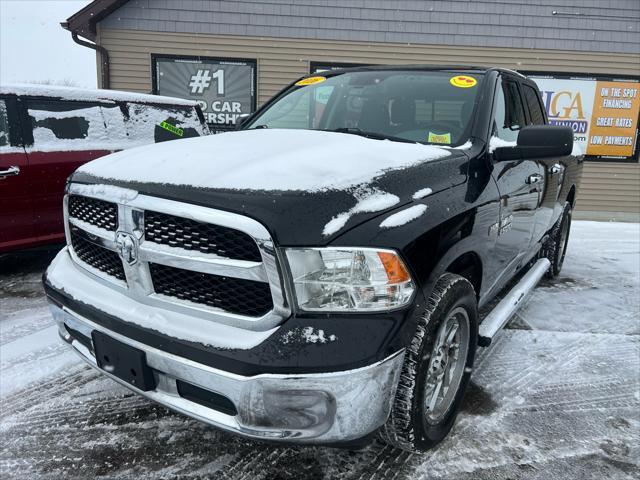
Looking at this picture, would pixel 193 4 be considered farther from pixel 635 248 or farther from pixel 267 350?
pixel 267 350

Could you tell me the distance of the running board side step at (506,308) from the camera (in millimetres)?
2540

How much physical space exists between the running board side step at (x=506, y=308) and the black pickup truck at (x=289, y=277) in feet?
0.22

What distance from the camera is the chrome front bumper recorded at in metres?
1.58

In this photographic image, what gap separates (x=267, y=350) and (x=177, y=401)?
1.59ft

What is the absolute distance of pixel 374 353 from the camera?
1.59 metres

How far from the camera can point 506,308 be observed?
2.98 m

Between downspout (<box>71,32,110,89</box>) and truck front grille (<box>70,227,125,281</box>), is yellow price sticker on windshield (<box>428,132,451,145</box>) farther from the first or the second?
downspout (<box>71,32,110,89</box>)

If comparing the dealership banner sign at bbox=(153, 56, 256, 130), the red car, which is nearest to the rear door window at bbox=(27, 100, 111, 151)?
the red car

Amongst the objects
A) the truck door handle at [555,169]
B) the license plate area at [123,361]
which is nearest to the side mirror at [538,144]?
the truck door handle at [555,169]

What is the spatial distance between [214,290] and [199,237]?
192 mm

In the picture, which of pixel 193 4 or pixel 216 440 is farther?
pixel 193 4

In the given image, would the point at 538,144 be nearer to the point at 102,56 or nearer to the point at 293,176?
the point at 293,176

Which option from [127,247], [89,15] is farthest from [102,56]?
[127,247]

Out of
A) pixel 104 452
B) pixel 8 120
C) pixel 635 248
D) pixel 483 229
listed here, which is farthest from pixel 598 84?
pixel 104 452
